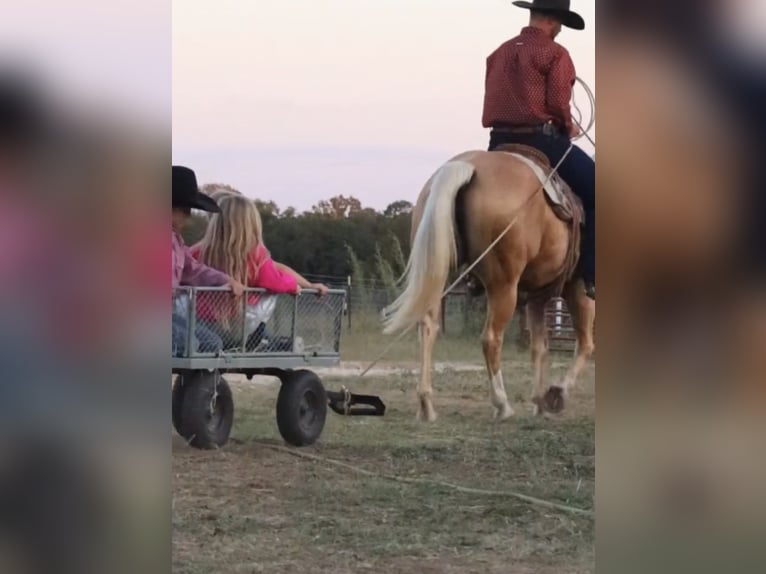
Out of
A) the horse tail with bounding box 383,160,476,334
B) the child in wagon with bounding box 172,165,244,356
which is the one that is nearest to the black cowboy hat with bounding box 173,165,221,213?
the child in wagon with bounding box 172,165,244,356

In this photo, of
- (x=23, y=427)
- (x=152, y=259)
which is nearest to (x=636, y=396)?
(x=152, y=259)

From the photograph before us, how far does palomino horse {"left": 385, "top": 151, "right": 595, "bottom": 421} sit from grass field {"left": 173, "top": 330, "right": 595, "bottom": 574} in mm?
43

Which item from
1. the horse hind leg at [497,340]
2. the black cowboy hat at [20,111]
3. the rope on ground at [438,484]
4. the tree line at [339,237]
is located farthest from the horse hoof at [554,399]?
the black cowboy hat at [20,111]

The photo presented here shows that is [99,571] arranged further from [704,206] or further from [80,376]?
[704,206]

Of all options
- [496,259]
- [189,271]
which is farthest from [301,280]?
[496,259]

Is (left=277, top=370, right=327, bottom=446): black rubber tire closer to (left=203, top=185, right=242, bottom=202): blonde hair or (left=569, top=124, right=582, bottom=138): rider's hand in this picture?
(left=203, top=185, right=242, bottom=202): blonde hair

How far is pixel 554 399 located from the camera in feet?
14.3

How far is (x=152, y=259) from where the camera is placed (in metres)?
4.12

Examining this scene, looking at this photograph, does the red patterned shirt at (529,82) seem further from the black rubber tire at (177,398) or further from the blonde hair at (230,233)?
the black rubber tire at (177,398)

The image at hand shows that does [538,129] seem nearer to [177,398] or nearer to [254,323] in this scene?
[254,323]

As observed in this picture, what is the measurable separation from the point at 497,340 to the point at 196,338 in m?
0.92

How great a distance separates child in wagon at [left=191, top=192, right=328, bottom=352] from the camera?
4305mm

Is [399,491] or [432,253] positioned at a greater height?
[432,253]

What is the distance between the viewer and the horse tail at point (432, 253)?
4.31 meters
